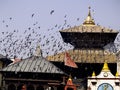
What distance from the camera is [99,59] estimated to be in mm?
37281

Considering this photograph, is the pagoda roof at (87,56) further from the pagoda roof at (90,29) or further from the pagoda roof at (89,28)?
the pagoda roof at (89,28)

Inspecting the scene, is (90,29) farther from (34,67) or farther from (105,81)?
(34,67)

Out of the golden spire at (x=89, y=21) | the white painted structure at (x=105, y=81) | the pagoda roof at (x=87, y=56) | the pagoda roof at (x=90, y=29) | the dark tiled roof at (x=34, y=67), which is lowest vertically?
the white painted structure at (x=105, y=81)

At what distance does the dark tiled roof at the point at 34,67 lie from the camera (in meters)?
32.6

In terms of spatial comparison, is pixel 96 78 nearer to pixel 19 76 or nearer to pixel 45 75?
pixel 45 75

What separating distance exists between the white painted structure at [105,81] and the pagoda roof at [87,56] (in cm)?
292

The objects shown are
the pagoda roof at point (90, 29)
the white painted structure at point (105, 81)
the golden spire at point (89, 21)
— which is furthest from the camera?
the golden spire at point (89, 21)

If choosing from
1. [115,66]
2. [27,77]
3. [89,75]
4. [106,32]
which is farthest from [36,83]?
[106,32]

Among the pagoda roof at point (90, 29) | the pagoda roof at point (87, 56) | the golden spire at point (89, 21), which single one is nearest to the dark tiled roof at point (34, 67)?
the pagoda roof at point (87, 56)

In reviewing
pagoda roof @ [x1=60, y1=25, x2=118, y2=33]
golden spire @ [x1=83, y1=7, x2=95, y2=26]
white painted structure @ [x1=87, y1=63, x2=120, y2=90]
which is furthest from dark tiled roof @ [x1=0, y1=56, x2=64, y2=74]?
golden spire @ [x1=83, y1=7, x2=95, y2=26]

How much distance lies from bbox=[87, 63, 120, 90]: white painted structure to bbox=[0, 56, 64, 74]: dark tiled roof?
3851 millimetres

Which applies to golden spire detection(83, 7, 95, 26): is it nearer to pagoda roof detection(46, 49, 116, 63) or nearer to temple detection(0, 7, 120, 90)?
temple detection(0, 7, 120, 90)

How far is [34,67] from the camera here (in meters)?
33.2

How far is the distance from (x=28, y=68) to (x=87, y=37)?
10.6 meters
